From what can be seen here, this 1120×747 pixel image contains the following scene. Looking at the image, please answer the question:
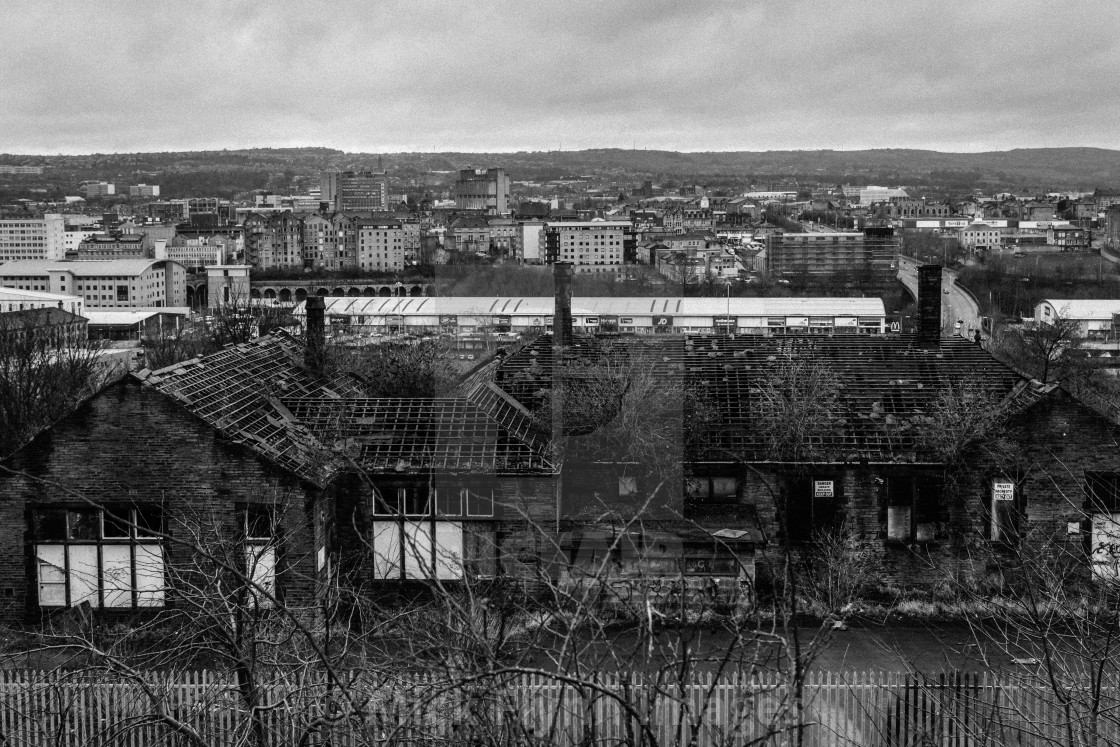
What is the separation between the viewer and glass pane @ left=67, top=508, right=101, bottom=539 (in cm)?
1201

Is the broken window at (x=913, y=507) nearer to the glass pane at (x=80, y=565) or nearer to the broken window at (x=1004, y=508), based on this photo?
the broken window at (x=1004, y=508)

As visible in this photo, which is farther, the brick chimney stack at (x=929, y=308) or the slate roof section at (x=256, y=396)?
the brick chimney stack at (x=929, y=308)

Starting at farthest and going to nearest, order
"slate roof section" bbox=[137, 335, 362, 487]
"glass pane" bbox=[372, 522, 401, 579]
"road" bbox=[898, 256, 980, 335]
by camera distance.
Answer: "road" bbox=[898, 256, 980, 335] < "glass pane" bbox=[372, 522, 401, 579] < "slate roof section" bbox=[137, 335, 362, 487]

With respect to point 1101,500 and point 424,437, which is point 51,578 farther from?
point 1101,500

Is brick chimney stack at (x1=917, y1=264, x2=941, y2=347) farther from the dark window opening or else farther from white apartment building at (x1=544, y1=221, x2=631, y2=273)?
white apartment building at (x1=544, y1=221, x2=631, y2=273)

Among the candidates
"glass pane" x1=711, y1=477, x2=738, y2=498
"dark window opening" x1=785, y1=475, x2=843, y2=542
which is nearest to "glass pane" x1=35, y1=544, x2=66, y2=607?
"glass pane" x1=711, y1=477, x2=738, y2=498

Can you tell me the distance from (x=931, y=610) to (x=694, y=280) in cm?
8516

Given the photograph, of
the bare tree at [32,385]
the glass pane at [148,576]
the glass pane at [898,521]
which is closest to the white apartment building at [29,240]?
the bare tree at [32,385]

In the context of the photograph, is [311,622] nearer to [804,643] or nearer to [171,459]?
[171,459]

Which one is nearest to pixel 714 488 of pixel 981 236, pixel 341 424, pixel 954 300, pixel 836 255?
pixel 341 424

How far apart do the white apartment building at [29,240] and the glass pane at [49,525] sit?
179 m

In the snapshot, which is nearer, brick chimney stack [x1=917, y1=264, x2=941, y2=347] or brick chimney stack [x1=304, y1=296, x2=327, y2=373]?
brick chimney stack [x1=304, y1=296, x2=327, y2=373]

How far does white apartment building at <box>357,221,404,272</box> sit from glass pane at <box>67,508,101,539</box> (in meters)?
141

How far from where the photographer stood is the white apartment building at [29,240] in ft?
590
